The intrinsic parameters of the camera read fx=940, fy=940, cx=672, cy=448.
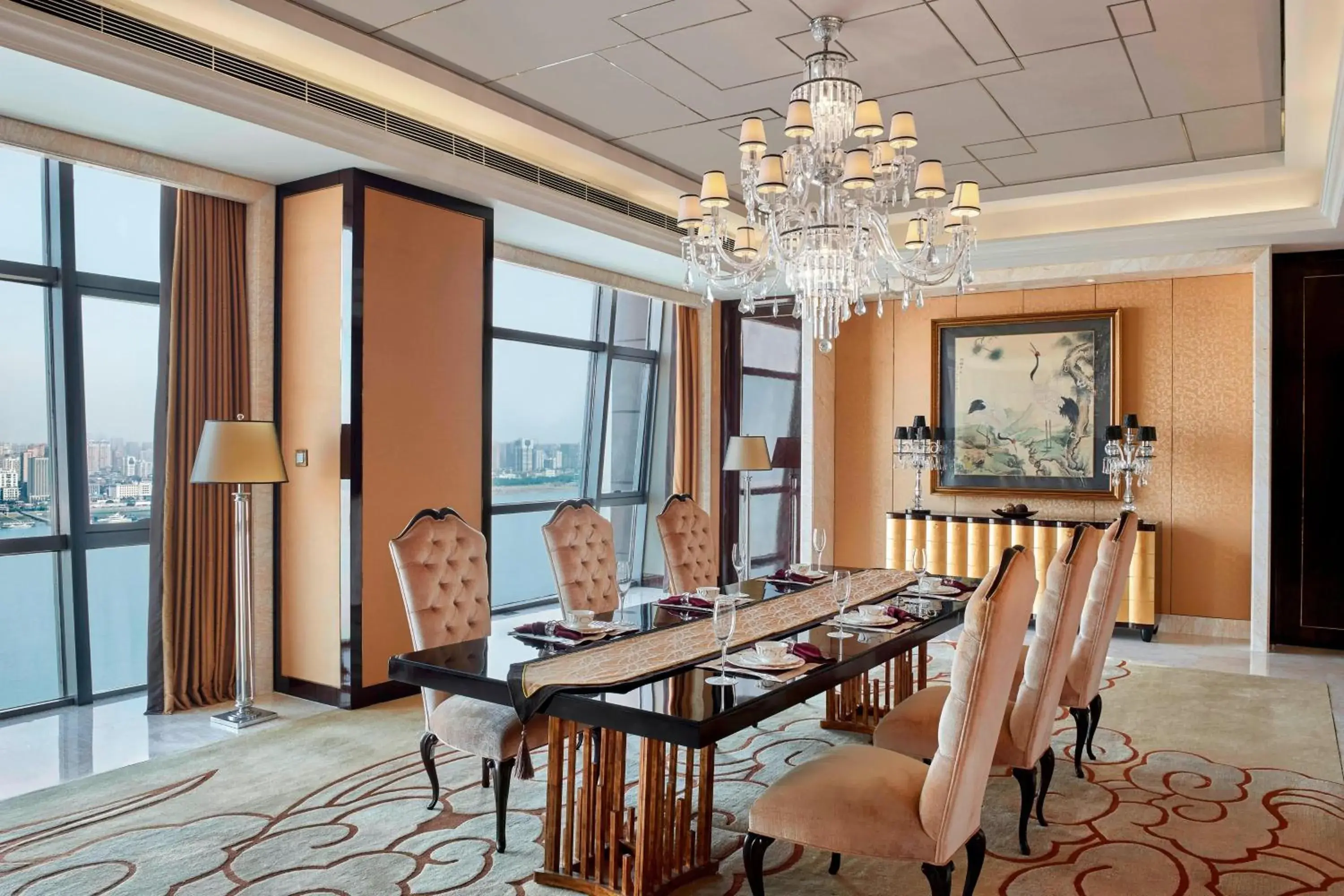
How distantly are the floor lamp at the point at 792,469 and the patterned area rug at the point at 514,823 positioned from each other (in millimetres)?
4109

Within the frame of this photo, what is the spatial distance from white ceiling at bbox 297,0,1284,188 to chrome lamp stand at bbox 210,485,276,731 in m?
2.39

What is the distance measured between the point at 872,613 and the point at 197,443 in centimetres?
356

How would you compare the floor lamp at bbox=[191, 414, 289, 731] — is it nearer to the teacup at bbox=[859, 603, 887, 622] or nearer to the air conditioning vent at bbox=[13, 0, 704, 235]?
the air conditioning vent at bbox=[13, 0, 704, 235]

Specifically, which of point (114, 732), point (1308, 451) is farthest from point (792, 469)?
point (114, 732)

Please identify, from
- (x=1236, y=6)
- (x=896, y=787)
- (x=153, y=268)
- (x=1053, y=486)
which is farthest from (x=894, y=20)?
(x=1053, y=486)

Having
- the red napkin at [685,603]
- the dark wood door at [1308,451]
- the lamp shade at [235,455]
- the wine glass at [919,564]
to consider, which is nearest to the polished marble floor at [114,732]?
the dark wood door at [1308,451]

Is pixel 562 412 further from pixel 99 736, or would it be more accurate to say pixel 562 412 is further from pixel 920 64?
pixel 920 64

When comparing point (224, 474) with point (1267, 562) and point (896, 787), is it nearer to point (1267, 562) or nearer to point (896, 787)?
point (896, 787)

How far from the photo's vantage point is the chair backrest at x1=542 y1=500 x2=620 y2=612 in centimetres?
409

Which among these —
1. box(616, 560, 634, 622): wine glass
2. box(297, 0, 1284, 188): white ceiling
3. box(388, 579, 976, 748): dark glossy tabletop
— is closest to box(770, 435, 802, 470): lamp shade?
box(616, 560, 634, 622): wine glass

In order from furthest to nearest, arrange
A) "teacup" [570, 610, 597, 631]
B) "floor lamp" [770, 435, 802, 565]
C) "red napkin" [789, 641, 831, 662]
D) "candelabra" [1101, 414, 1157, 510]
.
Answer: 1. "floor lamp" [770, 435, 802, 565]
2. "candelabra" [1101, 414, 1157, 510]
3. "teacup" [570, 610, 597, 631]
4. "red napkin" [789, 641, 831, 662]

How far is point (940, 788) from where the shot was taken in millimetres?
A: 2273

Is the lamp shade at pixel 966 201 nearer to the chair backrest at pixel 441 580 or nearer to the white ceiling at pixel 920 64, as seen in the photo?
the white ceiling at pixel 920 64

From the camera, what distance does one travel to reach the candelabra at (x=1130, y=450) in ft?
22.0
